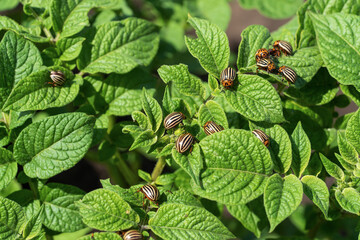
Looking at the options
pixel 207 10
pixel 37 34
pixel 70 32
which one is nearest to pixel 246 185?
pixel 70 32

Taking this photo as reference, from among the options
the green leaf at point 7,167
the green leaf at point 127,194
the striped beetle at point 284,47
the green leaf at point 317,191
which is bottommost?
the green leaf at point 7,167

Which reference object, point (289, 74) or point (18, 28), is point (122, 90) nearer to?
point (18, 28)

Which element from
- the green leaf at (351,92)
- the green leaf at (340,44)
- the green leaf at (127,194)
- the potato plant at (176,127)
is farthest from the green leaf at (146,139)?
the green leaf at (351,92)

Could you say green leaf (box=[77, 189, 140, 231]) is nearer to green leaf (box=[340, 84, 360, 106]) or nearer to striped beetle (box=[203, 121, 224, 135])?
striped beetle (box=[203, 121, 224, 135])

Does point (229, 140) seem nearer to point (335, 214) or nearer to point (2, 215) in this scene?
point (335, 214)

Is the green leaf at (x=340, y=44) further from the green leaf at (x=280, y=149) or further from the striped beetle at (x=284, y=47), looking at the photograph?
the green leaf at (x=280, y=149)
